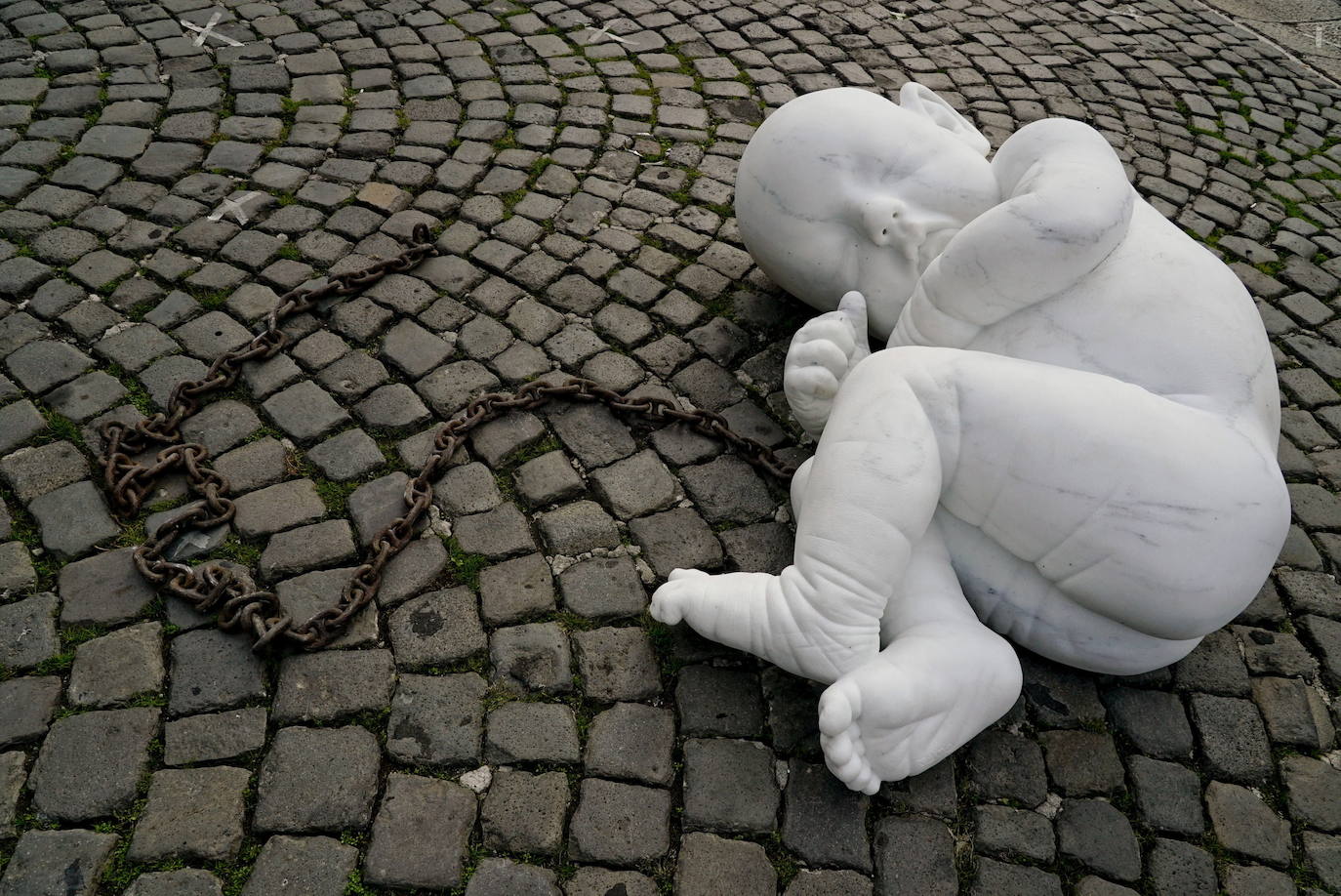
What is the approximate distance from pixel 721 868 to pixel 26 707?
1.90 meters

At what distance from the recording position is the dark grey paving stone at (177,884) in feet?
7.59

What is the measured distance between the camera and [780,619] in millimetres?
2582

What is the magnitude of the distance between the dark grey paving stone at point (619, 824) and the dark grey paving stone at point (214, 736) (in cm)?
89

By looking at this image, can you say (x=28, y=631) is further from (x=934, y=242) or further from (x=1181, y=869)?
(x=1181, y=869)

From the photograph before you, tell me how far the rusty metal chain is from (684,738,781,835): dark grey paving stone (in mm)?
1060

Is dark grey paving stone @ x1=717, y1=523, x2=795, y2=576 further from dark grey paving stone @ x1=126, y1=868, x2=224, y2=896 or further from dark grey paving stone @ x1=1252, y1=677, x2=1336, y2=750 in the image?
dark grey paving stone @ x1=126, y1=868, x2=224, y2=896

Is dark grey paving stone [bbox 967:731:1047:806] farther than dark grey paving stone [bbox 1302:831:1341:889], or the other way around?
dark grey paving stone [bbox 967:731:1047:806]

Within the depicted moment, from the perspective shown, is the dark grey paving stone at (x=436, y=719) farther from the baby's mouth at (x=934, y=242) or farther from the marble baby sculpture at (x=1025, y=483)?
the baby's mouth at (x=934, y=242)

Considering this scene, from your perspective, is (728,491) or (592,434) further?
(592,434)

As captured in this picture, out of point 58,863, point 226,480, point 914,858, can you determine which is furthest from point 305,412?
point 914,858

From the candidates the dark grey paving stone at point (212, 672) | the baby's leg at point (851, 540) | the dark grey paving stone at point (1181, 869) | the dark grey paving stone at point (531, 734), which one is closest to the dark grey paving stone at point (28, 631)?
the dark grey paving stone at point (212, 672)

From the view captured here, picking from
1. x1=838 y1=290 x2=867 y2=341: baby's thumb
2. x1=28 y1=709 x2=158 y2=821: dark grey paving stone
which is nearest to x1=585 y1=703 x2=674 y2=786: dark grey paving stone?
x1=28 y1=709 x2=158 y2=821: dark grey paving stone

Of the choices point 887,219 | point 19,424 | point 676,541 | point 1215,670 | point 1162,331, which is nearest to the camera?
point 1162,331

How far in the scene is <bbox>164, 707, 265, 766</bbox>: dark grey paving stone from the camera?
2.57 m
